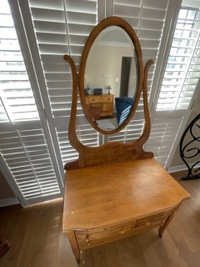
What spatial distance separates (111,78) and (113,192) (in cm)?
74

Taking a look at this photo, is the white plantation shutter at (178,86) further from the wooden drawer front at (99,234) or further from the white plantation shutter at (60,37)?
the wooden drawer front at (99,234)

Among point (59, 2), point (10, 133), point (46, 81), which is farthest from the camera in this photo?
point (10, 133)

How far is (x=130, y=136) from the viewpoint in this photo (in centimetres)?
101

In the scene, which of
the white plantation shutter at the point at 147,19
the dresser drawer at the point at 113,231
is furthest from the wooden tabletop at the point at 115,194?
the white plantation shutter at the point at 147,19

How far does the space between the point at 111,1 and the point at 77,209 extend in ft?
3.74

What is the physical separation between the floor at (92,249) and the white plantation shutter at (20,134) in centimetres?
20

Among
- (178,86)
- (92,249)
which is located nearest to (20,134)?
(92,249)

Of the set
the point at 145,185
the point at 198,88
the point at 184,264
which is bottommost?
the point at 184,264

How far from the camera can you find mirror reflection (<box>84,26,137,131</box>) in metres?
0.64

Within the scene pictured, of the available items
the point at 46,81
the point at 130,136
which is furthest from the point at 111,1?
the point at 130,136

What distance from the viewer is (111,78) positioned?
28.1 inches

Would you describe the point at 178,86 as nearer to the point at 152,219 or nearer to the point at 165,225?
the point at 152,219

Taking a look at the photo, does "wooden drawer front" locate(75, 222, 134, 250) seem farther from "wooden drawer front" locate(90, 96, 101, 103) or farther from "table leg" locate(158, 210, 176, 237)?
"wooden drawer front" locate(90, 96, 101, 103)

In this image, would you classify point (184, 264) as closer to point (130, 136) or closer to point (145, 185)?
point (145, 185)
